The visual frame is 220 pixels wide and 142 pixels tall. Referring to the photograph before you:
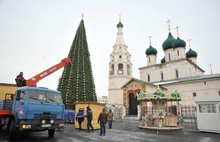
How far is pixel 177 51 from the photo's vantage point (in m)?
37.9

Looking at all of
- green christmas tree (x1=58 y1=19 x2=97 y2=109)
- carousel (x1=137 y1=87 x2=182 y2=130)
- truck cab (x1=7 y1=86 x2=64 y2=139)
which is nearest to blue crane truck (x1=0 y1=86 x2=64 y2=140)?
truck cab (x1=7 y1=86 x2=64 y2=139)

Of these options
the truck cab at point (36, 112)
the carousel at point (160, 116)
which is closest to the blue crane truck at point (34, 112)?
the truck cab at point (36, 112)

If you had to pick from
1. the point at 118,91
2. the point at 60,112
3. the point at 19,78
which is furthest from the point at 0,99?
the point at 118,91

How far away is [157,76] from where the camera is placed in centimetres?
4128

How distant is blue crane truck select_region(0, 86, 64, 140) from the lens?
7750 millimetres

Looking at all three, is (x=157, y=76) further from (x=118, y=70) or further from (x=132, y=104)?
(x=132, y=104)

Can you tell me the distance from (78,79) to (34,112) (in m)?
15.8

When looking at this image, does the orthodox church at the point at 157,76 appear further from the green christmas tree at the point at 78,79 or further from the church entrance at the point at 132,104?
the green christmas tree at the point at 78,79

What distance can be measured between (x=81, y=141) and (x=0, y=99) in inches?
264

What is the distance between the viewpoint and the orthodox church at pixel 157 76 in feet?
100

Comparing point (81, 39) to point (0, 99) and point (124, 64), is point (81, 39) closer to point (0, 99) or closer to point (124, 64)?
point (124, 64)

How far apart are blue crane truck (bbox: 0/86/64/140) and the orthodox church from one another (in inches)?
924

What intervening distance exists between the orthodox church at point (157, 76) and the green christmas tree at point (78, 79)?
1046 cm

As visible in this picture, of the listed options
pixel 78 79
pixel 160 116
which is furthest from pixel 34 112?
pixel 78 79
